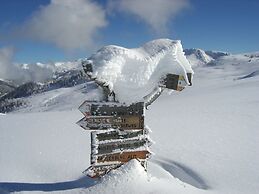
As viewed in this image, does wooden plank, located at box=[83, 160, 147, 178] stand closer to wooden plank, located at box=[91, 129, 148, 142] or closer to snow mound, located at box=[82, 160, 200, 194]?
snow mound, located at box=[82, 160, 200, 194]

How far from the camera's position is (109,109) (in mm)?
9914

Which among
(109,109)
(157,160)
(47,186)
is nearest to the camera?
(109,109)

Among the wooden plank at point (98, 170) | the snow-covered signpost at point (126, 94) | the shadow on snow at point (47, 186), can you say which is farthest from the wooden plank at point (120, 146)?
the shadow on snow at point (47, 186)

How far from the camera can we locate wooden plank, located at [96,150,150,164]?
10.1 metres

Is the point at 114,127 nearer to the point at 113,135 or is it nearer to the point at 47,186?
the point at 113,135

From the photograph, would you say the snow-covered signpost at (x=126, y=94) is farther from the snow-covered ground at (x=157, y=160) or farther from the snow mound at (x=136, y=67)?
the snow-covered ground at (x=157, y=160)

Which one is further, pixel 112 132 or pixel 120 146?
pixel 120 146

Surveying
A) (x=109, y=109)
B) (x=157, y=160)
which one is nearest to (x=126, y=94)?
(x=109, y=109)

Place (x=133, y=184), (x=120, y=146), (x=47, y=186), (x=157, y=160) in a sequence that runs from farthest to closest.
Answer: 1. (x=157, y=160)
2. (x=47, y=186)
3. (x=120, y=146)
4. (x=133, y=184)

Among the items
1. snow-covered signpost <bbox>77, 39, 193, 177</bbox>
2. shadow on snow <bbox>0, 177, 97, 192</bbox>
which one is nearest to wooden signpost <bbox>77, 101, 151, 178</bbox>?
snow-covered signpost <bbox>77, 39, 193, 177</bbox>

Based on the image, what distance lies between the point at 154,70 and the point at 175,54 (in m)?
0.75

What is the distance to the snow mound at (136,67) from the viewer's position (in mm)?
9473

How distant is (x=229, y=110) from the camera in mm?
23719

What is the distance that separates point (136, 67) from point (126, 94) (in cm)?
75
